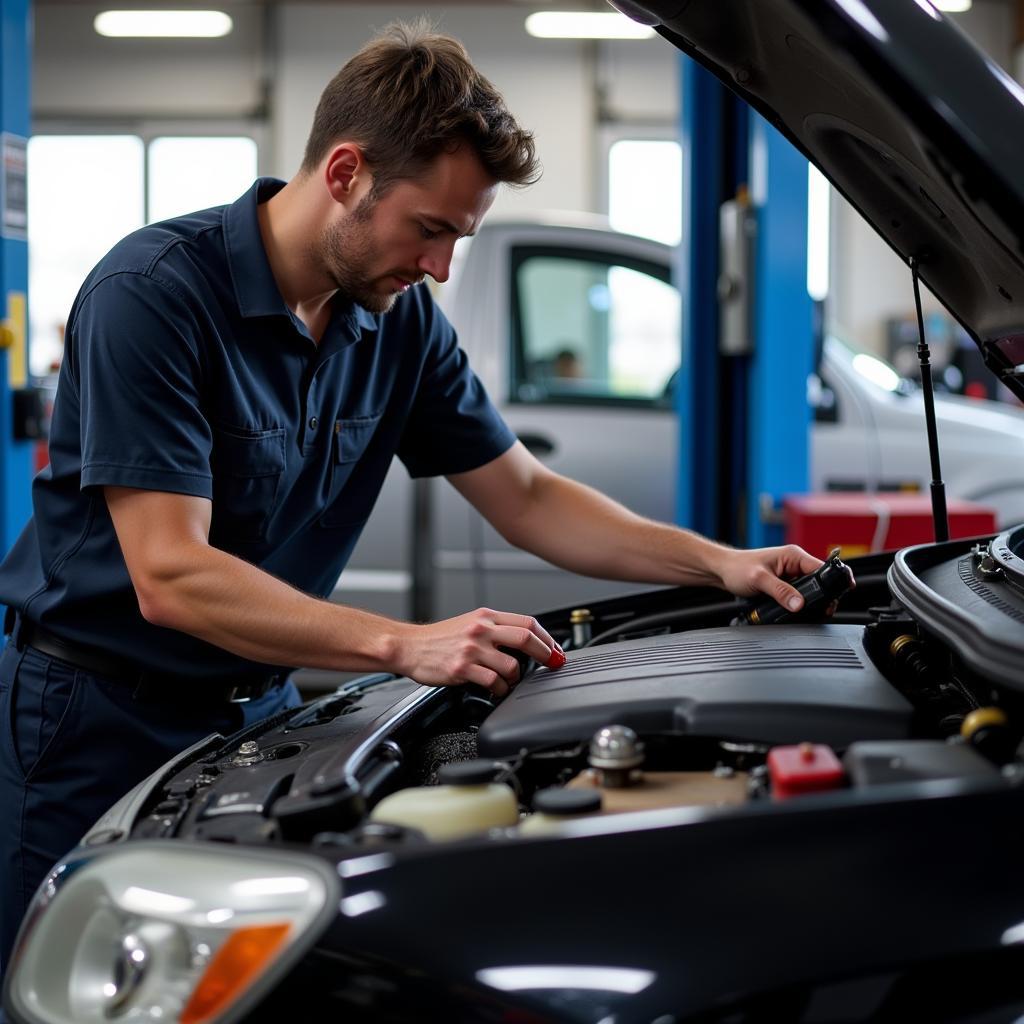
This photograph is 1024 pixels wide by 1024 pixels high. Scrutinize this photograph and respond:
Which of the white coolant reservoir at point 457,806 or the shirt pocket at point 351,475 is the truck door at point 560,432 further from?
the white coolant reservoir at point 457,806

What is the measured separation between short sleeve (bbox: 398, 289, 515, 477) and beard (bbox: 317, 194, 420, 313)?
0.27m

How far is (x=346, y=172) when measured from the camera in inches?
68.0

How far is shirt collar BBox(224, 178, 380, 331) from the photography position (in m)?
1.72

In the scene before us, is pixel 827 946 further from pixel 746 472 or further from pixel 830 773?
pixel 746 472

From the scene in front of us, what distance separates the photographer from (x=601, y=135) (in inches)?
419

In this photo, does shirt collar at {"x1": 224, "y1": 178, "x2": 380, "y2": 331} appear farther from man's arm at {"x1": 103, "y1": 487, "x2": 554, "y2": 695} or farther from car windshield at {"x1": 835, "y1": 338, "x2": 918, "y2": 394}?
car windshield at {"x1": 835, "y1": 338, "x2": 918, "y2": 394}

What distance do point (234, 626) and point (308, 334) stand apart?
1.69ft

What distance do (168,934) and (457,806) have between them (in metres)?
0.24

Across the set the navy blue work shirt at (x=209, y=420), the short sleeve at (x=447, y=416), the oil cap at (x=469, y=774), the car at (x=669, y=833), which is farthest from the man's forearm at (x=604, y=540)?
the oil cap at (x=469, y=774)

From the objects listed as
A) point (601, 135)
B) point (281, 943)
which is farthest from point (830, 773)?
point (601, 135)

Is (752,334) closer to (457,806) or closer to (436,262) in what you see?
(436,262)

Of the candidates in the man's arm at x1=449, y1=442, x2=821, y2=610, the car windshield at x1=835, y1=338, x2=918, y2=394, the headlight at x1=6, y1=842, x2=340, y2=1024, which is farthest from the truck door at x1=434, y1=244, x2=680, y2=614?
the headlight at x1=6, y1=842, x2=340, y2=1024

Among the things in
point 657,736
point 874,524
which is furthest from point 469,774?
point 874,524

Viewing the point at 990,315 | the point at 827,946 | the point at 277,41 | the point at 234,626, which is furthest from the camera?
the point at 277,41
